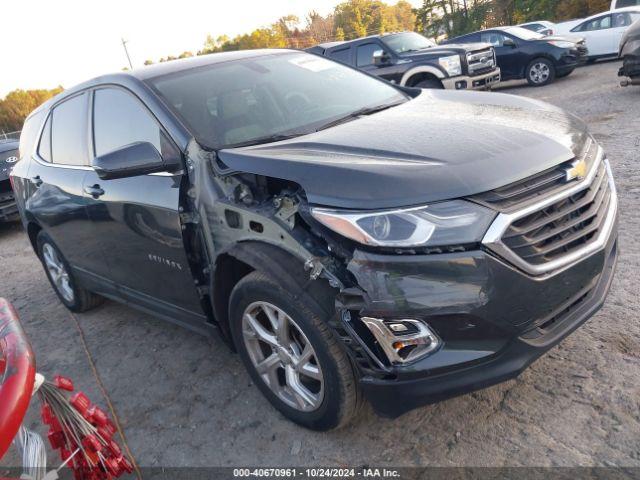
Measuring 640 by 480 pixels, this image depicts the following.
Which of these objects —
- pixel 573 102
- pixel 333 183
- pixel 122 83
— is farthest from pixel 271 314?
pixel 573 102

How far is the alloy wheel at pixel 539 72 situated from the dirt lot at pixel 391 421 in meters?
9.81

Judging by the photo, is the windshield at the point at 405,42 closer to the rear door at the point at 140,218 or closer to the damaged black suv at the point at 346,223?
the damaged black suv at the point at 346,223

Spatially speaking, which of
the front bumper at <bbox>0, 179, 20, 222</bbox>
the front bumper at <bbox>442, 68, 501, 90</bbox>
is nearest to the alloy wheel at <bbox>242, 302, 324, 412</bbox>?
the front bumper at <bbox>0, 179, 20, 222</bbox>

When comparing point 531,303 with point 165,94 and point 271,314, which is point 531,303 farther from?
point 165,94

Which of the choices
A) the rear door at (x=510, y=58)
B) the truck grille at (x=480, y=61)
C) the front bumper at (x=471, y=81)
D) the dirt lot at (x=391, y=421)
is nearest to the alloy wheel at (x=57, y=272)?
the dirt lot at (x=391, y=421)

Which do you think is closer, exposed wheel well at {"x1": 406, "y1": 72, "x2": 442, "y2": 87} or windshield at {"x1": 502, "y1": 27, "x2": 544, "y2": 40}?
exposed wheel well at {"x1": 406, "y1": 72, "x2": 442, "y2": 87}

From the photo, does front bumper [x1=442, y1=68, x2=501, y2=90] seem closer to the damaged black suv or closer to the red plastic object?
the damaged black suv

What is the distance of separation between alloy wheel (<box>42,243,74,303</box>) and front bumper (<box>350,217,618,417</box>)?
11.3ft

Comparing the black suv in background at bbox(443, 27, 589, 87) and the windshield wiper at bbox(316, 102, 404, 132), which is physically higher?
the windshield wiper at bbox(316, 102, 404, 132)

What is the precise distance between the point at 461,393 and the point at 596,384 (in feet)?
2.94

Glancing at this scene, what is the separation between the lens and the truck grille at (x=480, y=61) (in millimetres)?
11219

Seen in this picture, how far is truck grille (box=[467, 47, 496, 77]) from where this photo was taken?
1122cm

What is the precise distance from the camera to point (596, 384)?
260 centimetres

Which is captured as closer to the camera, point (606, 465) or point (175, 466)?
point (606, 465)
